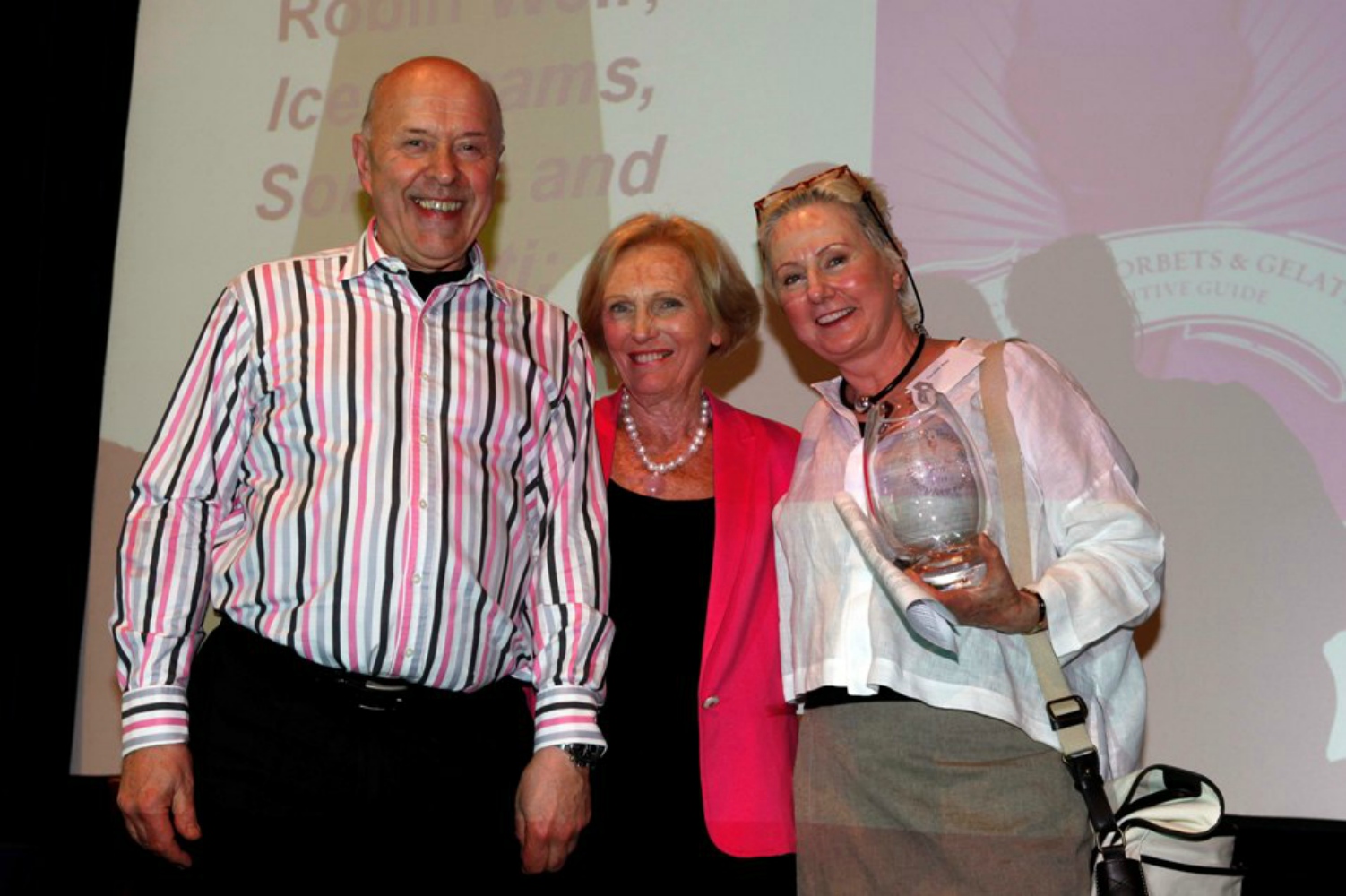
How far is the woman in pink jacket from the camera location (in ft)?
8.66

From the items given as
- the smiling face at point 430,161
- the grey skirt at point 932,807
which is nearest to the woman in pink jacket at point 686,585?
the grey skirt at point 932,807

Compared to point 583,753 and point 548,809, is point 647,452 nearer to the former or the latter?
point 583,753

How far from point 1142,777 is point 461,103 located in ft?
5.25

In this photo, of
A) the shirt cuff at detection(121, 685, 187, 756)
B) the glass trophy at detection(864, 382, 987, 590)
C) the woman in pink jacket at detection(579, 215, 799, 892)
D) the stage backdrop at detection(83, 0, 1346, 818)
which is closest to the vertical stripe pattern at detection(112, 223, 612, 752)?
the shirt cuff at detection(121, 685, 187, 756)

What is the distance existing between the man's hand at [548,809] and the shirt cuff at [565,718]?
2cm

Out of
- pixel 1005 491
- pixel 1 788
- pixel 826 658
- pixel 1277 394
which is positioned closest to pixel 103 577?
pixel 1 788

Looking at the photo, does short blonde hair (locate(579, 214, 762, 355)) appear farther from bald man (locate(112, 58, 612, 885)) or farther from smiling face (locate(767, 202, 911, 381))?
bald man (locate(112, 58, 612, 885))

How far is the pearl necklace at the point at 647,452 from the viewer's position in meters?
2.94

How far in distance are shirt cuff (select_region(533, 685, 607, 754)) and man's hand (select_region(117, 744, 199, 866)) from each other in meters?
0.56

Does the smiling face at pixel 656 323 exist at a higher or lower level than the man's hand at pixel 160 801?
higher

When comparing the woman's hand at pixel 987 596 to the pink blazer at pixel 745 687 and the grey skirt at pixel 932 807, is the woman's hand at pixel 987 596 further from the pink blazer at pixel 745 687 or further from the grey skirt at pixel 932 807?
the pink blazer at pixel 745 687

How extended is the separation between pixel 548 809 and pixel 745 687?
0.54 metres

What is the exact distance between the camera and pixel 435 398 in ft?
7.93

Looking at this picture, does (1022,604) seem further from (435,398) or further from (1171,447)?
(1171,447)
